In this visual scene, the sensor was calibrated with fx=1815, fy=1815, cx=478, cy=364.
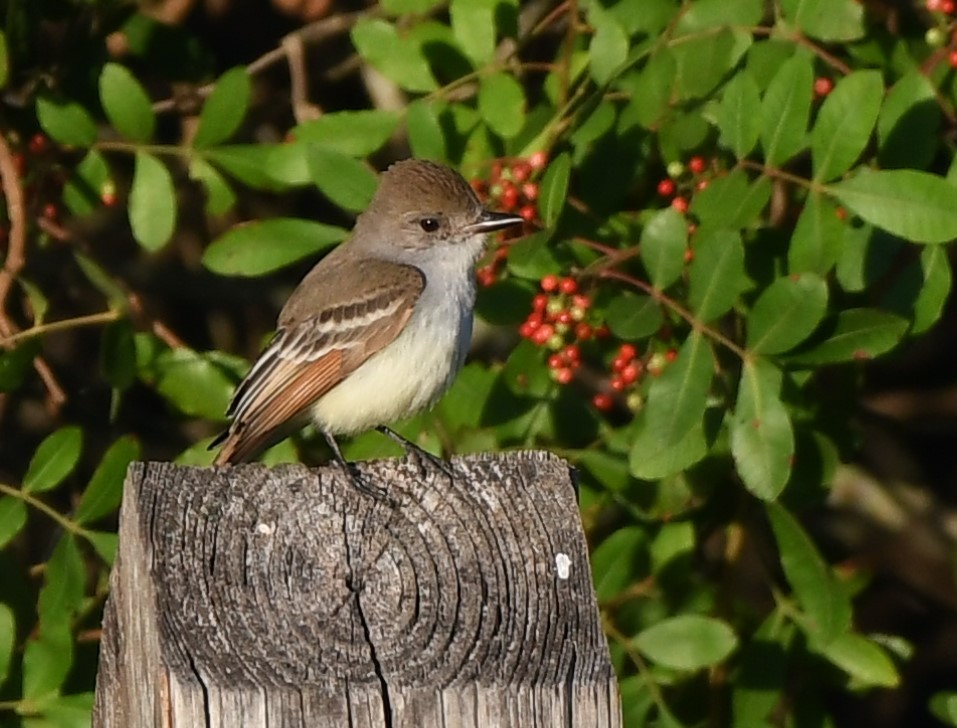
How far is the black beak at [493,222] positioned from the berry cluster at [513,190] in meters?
0.02

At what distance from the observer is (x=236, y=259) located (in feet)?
16.6

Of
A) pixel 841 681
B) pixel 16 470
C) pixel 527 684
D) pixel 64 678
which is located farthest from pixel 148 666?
pixel 16 470

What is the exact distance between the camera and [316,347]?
17.7 ft

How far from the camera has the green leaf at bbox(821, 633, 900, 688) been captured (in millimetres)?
5051

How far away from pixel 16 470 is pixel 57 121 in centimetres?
228

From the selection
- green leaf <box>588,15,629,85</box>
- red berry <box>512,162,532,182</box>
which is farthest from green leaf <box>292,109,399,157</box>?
green leaf <box>588,15,629,85</box>

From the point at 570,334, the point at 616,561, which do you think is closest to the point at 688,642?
the point at 616,561

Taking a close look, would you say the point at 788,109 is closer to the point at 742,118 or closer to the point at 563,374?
the point at 742,118

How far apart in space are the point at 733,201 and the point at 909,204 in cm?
43

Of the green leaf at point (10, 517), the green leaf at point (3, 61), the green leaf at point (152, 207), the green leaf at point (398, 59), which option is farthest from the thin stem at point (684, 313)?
the green leaf at point (3, 61)

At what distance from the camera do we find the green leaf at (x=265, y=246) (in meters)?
5.04

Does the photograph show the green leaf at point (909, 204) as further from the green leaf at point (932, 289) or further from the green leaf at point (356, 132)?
the green leaf at point (356, 132)

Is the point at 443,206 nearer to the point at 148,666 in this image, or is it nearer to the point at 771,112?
the point at 771,112

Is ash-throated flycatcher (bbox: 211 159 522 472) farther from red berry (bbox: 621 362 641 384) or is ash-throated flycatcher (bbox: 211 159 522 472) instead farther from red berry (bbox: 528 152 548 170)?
red berry (bbox: 621 362 641 384)
